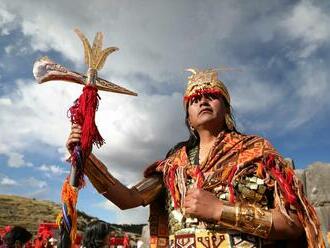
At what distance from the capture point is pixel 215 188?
2.65 m

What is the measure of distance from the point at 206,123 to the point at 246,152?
397mm

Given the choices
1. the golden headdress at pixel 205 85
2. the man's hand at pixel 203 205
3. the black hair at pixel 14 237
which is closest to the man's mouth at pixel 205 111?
the golden headdress at pixel 205 85

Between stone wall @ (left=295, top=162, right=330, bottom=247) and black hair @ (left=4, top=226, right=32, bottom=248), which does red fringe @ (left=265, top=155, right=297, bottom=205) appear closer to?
black hair @ (left=4, top=226, right=32, bottom=248)

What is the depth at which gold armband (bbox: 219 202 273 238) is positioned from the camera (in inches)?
93.6

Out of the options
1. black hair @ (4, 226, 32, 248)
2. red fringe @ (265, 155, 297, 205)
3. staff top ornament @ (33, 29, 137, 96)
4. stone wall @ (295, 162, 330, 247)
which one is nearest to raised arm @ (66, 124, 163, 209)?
staff top ornament @ (33, 29, 137, 96)

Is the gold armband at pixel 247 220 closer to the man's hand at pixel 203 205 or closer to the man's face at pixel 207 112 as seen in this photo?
the man's hand at pixel 203 205

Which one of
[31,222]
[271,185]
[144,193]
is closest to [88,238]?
[144,193]

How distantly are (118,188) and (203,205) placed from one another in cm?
68

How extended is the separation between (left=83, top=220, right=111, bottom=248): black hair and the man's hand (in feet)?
8.56

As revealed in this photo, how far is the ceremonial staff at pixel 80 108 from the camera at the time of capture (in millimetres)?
2406

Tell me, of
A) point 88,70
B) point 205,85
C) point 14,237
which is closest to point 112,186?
point 88,70

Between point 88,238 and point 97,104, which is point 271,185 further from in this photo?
point 88,238

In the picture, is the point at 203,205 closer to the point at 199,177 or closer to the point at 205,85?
the point at 199,177

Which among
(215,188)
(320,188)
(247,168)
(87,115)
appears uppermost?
(320,188)
